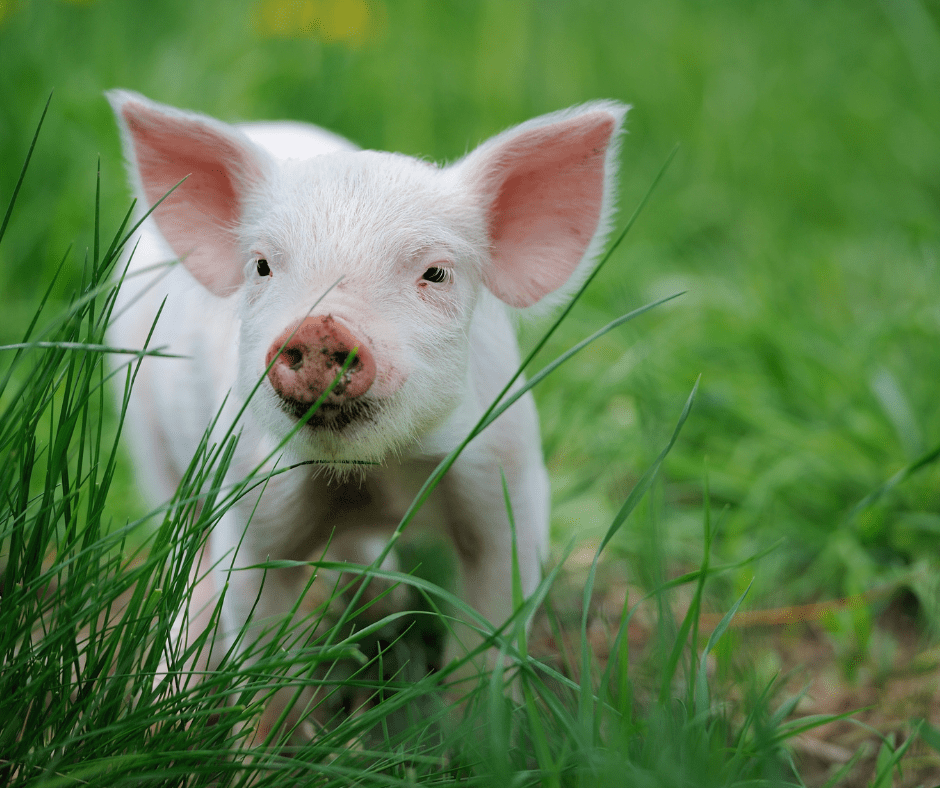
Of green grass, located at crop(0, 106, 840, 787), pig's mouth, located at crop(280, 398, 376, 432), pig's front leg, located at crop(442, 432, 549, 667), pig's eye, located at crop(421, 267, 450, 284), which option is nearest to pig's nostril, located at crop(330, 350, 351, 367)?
pig's mouth, located at crop(280, 398, 376, 432)

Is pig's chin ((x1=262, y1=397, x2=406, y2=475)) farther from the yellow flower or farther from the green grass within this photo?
the yellow flower

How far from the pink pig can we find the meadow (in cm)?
32

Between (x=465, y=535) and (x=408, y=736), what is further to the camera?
(x=465, y=535)

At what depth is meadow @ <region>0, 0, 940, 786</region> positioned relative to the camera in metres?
1.66

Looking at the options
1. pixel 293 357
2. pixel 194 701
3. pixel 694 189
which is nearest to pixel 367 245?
pixel 293 357

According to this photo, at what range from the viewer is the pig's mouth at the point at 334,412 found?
1.73 metres

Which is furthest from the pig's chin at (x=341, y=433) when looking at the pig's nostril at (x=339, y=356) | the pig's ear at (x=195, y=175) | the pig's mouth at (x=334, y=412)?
the pig's ear at (x=195, y=175)

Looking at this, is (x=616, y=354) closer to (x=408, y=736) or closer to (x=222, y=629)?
(x=222, y=629)

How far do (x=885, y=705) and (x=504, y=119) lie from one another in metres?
4.43

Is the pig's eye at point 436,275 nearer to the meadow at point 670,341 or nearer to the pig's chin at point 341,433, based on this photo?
the pig's chin at point 341,433

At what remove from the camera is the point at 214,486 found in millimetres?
1688

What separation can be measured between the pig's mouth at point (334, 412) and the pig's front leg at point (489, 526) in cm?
44

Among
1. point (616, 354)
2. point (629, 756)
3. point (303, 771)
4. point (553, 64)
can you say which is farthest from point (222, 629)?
point (553, 64)

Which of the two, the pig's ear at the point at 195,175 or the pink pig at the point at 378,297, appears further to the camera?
the pig's ear at the point at 195,175
